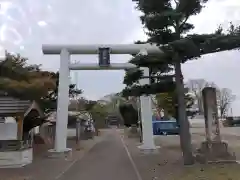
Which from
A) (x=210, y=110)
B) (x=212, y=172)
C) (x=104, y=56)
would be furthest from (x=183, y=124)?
(x=104, y=56)

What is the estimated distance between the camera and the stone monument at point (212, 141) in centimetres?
1541

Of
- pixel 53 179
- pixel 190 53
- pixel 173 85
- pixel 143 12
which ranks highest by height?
pixel 143 12

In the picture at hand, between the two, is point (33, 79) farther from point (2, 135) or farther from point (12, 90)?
point (2, 135)

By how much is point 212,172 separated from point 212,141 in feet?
11.8

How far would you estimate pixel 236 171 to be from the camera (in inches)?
499

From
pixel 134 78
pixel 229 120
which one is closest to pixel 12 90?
pixel 134 78

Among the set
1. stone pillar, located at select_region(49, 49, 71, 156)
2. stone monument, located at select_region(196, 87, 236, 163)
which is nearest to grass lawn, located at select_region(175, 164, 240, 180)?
stone monument, located at select_region(196, 87, 236, 163)

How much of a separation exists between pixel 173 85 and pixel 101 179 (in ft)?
21.1

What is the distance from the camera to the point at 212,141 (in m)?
16.2

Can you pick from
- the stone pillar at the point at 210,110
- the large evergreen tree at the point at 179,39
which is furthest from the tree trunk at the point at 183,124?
the stone pillar at the point at 210,110

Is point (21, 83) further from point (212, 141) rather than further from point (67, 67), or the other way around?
point (212, 141)

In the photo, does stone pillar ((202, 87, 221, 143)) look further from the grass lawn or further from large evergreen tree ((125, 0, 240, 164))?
the grass lawn

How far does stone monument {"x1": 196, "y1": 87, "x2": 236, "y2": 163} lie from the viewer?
15406mm

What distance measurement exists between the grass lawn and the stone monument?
866 mm
